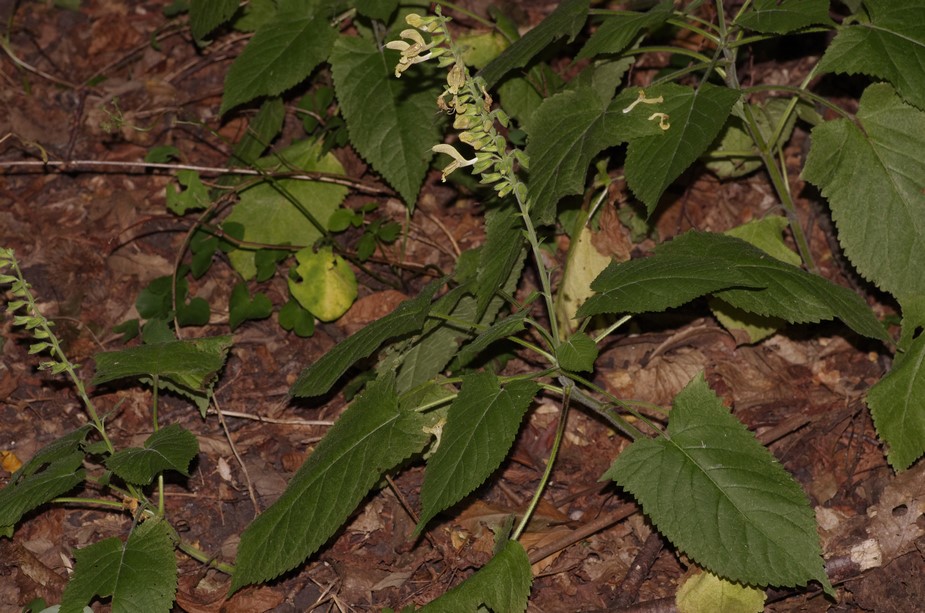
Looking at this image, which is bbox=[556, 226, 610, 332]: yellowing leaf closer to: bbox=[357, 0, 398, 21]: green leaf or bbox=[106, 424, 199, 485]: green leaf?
bbox=[357, 0, 398, 21]: green leaf

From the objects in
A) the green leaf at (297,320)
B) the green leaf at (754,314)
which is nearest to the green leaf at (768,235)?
the green leaf at (754,314)

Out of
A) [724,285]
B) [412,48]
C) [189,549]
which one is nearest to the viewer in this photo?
[412,48]

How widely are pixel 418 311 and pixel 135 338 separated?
1443 millimetres

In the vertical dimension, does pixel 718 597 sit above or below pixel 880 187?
below

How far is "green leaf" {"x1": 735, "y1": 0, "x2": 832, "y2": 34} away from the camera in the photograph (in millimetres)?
2712

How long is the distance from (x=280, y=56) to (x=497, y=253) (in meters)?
1.27

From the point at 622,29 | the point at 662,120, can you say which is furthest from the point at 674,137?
the point at 622,29

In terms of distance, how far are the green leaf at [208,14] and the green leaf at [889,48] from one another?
216 centimetres

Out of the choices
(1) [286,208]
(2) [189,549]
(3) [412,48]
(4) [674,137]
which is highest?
(3) [412,48]

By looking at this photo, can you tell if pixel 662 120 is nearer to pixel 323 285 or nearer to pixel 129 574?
pixel 323 285

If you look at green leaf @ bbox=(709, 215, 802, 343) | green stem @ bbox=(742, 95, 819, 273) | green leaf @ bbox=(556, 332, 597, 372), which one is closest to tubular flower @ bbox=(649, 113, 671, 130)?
green stem @ bbox=(742, 95, 819, 273)

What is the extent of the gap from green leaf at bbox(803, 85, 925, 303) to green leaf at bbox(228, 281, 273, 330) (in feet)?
6.42

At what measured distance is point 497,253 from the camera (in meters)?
2.83

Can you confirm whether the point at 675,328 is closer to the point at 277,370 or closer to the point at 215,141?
the point at 277,370
